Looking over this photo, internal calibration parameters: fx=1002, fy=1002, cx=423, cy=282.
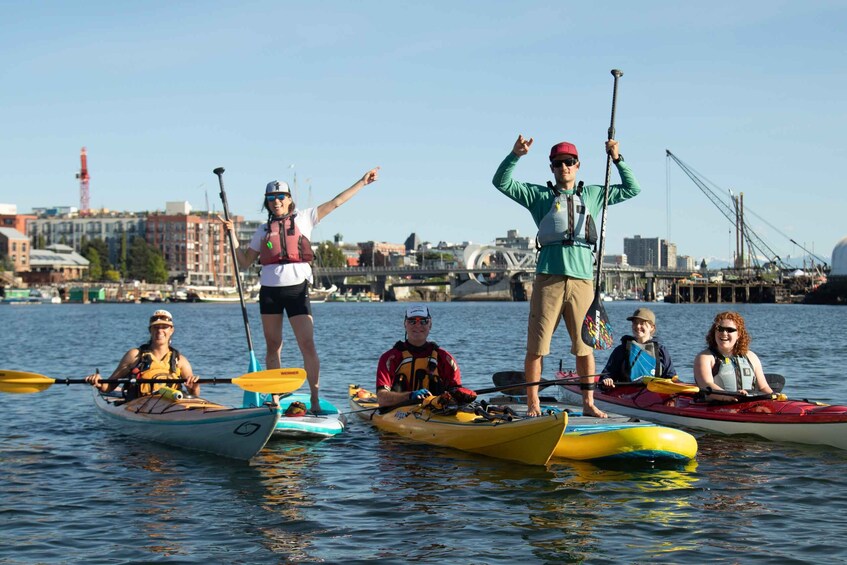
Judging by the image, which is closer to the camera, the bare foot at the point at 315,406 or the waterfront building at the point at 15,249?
the bare foot at the point at 315,406

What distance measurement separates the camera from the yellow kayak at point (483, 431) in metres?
11.7

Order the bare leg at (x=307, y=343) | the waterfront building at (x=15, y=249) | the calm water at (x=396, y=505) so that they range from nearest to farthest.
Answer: the calm water at (x=396, y=505)
the bare leg at (x=307, y=343)
the waterfront building at (x=15, y=249)

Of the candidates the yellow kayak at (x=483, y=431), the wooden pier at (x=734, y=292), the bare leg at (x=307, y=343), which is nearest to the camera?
the yellow kayak at (x=483, y=431)

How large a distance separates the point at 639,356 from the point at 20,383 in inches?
351

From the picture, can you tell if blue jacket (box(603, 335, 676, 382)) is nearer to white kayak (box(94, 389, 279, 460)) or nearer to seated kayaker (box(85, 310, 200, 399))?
white kayak (box(94, 389, 279, 460))

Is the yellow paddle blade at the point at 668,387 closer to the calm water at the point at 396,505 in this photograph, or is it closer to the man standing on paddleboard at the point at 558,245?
the calm water at the point at 396,505

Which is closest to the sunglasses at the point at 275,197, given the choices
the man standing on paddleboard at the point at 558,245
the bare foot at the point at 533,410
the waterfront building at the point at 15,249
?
the man standing on paddleboard at the point at 558,245

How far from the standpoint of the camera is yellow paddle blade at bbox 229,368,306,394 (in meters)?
12.2

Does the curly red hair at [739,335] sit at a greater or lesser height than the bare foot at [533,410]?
greater

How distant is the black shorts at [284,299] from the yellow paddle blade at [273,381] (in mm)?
1038

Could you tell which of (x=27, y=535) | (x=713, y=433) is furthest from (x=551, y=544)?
(x=713, y=433)

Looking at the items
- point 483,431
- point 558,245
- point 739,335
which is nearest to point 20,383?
point 483,431

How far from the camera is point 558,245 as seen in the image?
1174 centimetres

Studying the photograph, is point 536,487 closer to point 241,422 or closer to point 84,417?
point 241,422
